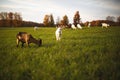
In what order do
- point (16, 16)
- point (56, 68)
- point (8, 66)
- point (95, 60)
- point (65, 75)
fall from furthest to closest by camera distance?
point (16, 16) → point (95, 60) → point (8, 66) → point (56, 68) → point (65, 75)

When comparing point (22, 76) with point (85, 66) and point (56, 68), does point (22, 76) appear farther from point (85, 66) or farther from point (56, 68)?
point (85, 66)

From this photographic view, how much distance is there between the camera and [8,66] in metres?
7.49

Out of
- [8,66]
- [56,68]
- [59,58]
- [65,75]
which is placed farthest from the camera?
[59,58]

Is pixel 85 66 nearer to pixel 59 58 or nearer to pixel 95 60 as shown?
pixel 95 60

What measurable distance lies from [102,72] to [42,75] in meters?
2.69

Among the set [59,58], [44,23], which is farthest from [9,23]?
[59,58]

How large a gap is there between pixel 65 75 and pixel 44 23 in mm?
98825

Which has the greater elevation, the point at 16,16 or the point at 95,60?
the point at 16,16

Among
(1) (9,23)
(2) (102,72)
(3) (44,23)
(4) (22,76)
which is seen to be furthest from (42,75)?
(3) (44,23)

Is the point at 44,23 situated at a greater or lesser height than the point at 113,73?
greater

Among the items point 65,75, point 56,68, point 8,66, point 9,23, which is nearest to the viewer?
point 65,75

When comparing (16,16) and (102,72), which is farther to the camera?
(16,16)

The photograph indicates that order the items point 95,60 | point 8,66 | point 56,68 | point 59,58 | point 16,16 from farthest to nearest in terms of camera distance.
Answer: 1. point 16,16
2. point 59,58
3. point 95,60
4. point 8,66
5. point 56,68

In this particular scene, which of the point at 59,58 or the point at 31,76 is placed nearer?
the point at 31,76
